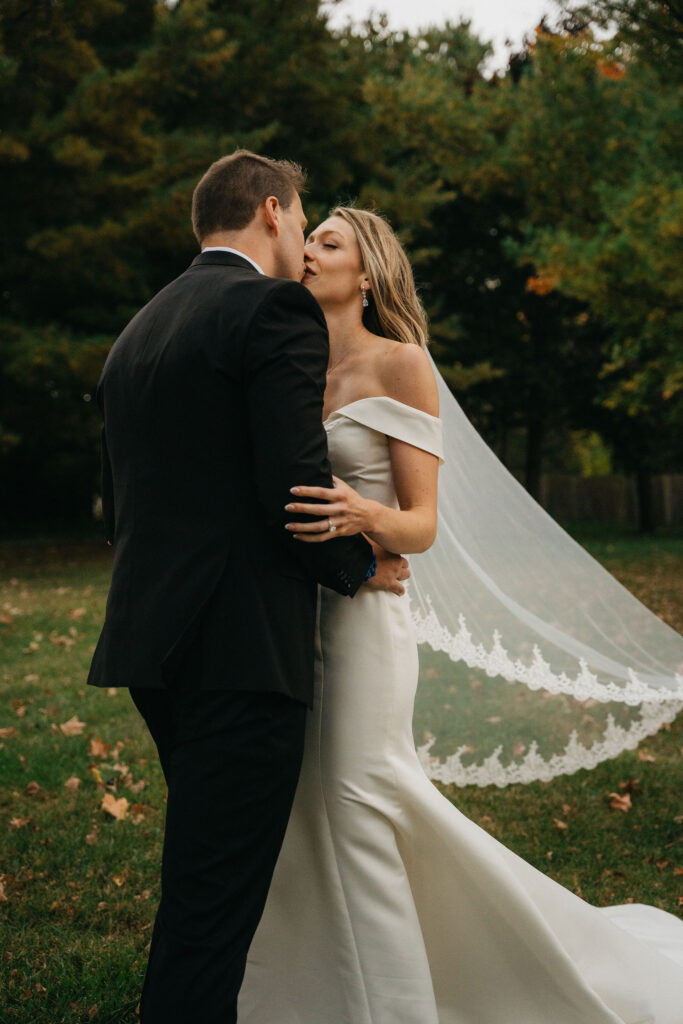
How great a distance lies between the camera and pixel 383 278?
321 centimetres

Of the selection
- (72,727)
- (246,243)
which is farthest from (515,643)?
(72,727)

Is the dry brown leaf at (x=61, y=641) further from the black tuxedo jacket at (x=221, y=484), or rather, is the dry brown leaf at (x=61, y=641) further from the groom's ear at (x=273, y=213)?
the groom's ear at (x=273, y=213)

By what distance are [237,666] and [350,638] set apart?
624 mm

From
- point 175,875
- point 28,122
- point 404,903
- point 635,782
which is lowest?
point 635,782

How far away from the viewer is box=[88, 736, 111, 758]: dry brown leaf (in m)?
5.81

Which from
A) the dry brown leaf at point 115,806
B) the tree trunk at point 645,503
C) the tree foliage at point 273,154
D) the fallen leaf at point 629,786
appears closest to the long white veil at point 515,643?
the fallen leaf at point 629,786

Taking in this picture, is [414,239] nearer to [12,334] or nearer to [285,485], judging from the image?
[12,334]

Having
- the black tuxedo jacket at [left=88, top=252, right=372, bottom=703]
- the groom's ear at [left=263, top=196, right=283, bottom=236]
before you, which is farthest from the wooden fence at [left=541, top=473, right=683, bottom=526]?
the black tuxedo jacket at [left=88, top=252, right=372, bottom=703]

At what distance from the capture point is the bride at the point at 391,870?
8.82 feet

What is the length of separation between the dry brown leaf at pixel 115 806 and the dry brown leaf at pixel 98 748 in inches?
A: 30.8

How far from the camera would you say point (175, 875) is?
2.22 meters

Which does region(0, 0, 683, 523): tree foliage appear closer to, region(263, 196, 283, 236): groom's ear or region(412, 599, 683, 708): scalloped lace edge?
Answer: region(412, 599, 683, 708): scalloped lace edge

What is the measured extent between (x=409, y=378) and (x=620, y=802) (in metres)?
3.26

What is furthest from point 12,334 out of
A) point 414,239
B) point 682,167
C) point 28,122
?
point 414,239
